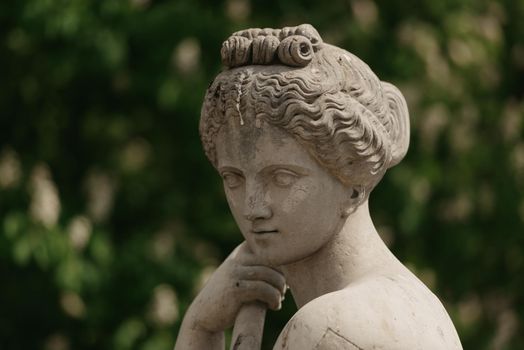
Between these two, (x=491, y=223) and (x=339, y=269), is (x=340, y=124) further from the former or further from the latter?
(x=491, y=223)

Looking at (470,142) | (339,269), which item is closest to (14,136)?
(470,142)

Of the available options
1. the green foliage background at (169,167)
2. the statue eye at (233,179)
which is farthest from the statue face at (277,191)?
the green foliage background at (169,167)

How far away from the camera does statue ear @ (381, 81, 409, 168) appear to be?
582cm

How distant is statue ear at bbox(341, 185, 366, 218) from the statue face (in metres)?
0.02

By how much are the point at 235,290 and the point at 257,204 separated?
58cm

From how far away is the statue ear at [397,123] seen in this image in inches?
229

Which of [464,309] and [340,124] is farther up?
[340,124]

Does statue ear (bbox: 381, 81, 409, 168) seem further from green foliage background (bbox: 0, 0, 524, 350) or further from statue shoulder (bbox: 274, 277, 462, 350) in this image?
green foliage background (bbox: 0, 0, 524, 350)

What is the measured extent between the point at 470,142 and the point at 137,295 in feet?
8.25

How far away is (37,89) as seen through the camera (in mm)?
11219

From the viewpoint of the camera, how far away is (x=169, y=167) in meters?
11.4

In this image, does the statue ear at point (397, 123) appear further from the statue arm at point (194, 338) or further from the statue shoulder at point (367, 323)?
the statue arm at point (194, 338)

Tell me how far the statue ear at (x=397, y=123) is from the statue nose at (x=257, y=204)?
465mm

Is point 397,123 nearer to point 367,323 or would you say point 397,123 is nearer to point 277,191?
point 277,191
